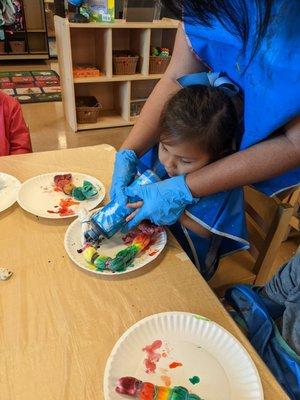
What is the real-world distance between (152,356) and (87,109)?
2541 mm

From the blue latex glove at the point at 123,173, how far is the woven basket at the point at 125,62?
2.04 m

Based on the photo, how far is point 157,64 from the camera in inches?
112

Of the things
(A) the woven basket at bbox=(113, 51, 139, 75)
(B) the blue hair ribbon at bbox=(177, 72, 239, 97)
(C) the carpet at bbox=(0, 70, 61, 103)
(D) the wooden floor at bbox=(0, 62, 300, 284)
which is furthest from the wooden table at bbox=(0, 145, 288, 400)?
(C) the carpet at bbox=(0, 70, 61, 103)

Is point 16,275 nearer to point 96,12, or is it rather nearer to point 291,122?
point 291,122

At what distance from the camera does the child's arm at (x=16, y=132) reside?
1281 millimetres

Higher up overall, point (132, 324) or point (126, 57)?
point (132, 324)

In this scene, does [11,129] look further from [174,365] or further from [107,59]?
[107,59]

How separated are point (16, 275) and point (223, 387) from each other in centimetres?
42

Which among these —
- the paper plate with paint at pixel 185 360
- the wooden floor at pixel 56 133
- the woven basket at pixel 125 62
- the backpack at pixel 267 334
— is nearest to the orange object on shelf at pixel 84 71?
the woven basket at pixel 125 62

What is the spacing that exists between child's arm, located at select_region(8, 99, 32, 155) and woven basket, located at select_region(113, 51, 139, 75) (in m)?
1.61

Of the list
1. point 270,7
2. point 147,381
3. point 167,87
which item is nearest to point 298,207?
point 167,87

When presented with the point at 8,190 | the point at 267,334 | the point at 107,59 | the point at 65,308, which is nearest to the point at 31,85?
the point at 107,59

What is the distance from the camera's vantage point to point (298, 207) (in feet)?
5.32

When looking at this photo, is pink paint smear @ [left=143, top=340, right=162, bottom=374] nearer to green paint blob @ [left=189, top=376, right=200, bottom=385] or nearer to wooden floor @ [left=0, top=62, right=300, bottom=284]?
green paint blob @ [left=189, top=376, right=200, bottom=385]
